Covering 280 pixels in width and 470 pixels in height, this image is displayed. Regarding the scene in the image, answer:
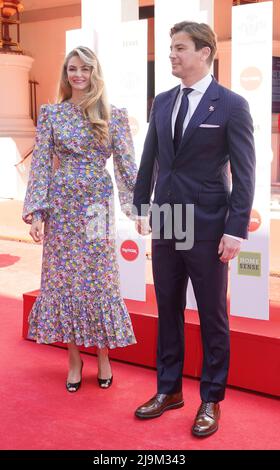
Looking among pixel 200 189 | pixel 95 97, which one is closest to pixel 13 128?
pixel 95 97

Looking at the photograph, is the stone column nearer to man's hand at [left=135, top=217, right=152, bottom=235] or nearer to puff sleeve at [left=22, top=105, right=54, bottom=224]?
puff sleeve at [left=22, top=105, right=54, bottom=224]

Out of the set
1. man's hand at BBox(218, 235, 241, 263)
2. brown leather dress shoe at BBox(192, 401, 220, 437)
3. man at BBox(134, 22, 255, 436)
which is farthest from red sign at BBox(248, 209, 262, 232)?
brown leather dress shoe at BBox(192, 401, 220, 437)

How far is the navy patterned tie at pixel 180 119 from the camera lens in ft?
8.83

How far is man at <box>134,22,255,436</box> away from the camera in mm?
2574

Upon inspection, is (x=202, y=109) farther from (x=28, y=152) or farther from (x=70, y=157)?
(x=28, y=152)

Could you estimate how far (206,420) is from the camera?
2.79 metres

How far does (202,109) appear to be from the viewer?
2.61m

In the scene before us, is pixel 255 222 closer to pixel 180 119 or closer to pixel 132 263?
pixel 132 263

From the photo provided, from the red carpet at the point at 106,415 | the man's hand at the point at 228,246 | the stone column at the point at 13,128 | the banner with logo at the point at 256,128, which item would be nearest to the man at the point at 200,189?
the man's hand at the point at 228,246

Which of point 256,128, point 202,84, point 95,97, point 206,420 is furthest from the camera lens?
point 256,128

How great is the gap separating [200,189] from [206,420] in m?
0.99

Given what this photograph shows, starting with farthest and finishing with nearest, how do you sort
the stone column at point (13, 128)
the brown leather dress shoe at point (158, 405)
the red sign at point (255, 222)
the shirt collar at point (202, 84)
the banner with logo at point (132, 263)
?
the stone column at point (13, 128) < the banner with logo at point (132, 263) < the red sign at point (255, 222) < the brown leather dress shoe at point (158, 405) < the shirt collar at point (202, 84)

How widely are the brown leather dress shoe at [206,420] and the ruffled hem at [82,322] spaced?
0.60 metres

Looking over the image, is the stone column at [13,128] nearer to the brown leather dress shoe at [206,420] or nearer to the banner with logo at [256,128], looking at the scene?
the banner with logo at [256,128]
